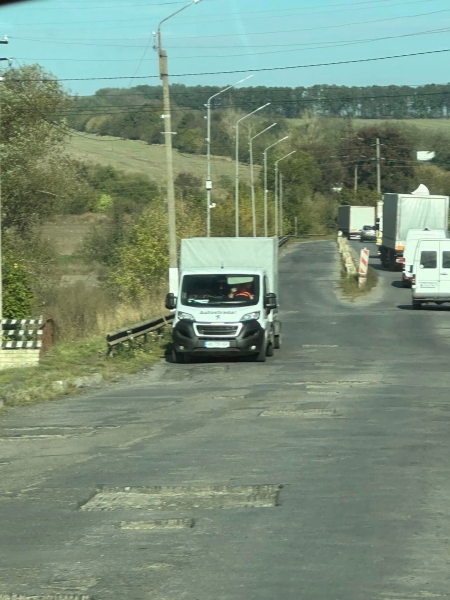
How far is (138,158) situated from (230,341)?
101 m

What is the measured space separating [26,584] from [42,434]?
6.11m

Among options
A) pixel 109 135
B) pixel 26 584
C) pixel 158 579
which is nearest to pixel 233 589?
pixel 158 579

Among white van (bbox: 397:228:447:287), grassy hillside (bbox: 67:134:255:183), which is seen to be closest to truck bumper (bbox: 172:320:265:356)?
white van (bbox: 397:228:447:287)

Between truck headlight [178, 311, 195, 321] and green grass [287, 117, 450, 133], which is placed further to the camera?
green grass [287, 117, 450, 133]

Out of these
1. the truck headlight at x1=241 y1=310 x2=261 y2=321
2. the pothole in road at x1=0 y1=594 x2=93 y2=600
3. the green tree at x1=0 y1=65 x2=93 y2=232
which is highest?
the green tree at x1=0 y1=65 x2=93 y2=232

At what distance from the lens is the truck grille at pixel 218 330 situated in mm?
20391

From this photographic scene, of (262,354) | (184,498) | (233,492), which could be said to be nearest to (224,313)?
(262,354)

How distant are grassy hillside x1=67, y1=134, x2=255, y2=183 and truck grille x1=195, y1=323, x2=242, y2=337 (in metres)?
88.6

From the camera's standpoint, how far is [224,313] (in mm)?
20609

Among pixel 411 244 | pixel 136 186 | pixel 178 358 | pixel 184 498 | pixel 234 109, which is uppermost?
pixel 234 109

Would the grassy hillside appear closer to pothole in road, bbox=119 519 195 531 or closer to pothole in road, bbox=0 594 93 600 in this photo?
pothole in road, bbox=119 519 195 531

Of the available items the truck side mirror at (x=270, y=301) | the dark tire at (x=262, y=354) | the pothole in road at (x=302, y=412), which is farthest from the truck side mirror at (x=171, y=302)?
the pothole in road at (x=302, y=412)

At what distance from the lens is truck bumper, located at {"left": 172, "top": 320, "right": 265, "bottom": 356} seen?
20359 mm

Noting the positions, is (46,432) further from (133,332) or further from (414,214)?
(414,214)
